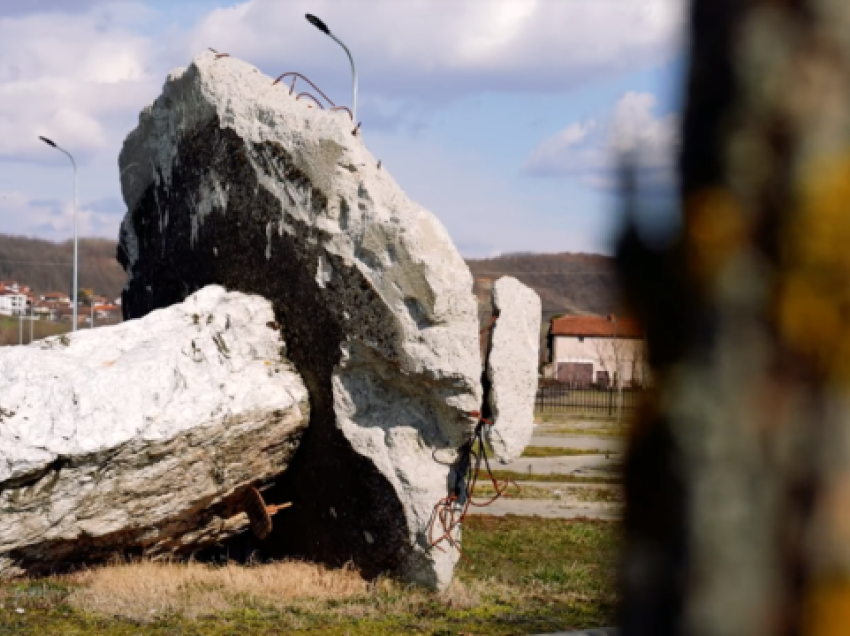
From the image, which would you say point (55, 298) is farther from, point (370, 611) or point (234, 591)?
point (370, 611)

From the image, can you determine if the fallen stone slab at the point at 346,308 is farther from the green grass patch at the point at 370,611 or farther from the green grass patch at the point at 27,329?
the green grass patch at the point at 27,329

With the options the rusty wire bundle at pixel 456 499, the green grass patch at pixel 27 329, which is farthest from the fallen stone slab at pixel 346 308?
the green grass patch at pixel 27 329

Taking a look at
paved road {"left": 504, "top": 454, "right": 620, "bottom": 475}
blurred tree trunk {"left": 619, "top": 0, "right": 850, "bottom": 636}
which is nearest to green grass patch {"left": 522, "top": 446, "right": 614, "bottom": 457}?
paved road {"left": 504, "top": 454, "right": 620, "bottom": 475}

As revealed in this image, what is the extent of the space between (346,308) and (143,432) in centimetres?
155

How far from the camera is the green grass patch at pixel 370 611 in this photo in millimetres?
6387

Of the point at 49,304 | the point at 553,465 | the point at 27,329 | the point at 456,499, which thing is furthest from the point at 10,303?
the point at 456,499

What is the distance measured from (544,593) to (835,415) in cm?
689

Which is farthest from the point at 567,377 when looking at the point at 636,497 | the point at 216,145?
the point at 636,497

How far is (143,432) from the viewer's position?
7270 millimetres

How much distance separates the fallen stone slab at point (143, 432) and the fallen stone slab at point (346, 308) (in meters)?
0.33

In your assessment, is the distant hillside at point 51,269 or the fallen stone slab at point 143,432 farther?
the distant hillside at point 51,269

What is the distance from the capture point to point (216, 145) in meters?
8.91

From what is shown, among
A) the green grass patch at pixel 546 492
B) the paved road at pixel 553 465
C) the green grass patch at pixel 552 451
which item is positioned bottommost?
the green grass patch at pixel 546 492

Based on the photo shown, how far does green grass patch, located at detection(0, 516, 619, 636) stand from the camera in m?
6.39
